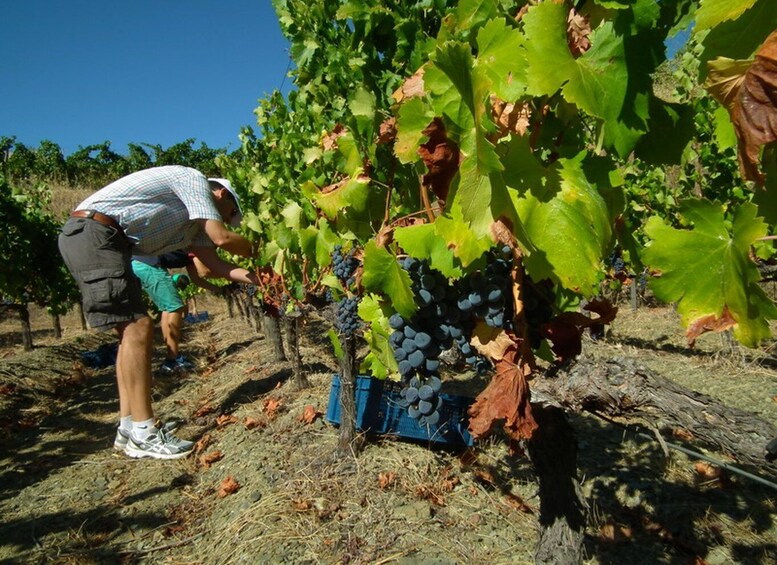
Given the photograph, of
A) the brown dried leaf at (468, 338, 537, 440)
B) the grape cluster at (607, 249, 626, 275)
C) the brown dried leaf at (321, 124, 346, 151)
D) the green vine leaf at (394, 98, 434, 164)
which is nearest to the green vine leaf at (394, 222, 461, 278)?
the green vine leaf at (394, 98, 434, 164)

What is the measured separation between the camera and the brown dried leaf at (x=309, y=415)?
3932 millimetres

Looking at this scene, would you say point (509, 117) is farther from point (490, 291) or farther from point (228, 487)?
point (228, 487)

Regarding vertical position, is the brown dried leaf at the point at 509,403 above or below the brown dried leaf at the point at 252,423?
above

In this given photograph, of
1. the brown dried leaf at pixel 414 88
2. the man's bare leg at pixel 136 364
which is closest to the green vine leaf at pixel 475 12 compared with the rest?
the brown dried leaf at pixel 414 88

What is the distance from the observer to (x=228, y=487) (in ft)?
10.5

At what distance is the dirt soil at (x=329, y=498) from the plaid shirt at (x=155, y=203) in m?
1.59

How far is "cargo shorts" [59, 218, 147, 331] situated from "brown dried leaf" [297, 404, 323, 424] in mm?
1430

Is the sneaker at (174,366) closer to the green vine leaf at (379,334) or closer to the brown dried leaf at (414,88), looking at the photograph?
the green vine leaf at (379,334)

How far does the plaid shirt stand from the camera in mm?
3428

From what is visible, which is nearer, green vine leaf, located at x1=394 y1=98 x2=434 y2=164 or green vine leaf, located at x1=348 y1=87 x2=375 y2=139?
green vine leaf, located at x1=394 y1=98 x2=434 y2=164

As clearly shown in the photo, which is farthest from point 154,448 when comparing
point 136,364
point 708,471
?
point 708,471

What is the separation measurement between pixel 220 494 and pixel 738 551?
9.06 feet

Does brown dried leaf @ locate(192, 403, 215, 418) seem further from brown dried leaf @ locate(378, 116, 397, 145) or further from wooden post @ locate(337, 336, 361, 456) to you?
brown dried leaf @ locate(378, 116, 397, 145)

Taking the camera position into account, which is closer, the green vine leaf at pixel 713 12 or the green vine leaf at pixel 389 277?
the green vine leaf at pixel 713 12
